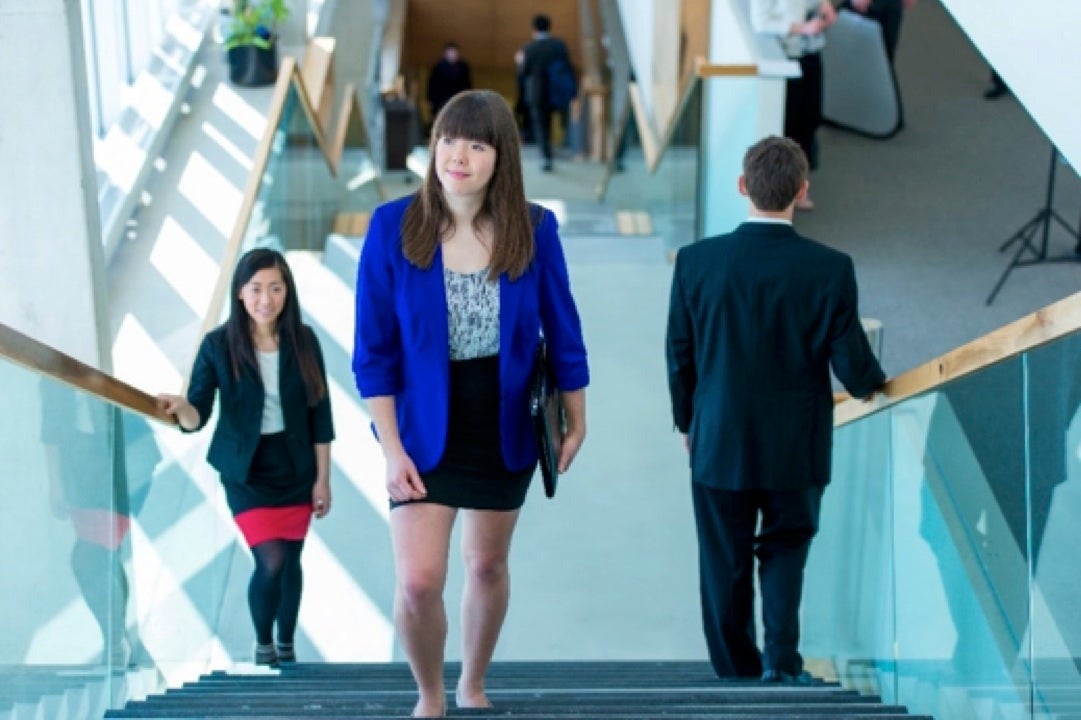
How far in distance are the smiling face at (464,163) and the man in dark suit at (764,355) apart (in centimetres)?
82

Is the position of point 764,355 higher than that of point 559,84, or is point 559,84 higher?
point 764,355

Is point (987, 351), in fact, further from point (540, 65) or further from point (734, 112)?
point (540, 65)

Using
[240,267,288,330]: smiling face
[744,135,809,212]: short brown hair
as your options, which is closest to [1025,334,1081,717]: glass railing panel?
[744,135,809,212]: short brown hair

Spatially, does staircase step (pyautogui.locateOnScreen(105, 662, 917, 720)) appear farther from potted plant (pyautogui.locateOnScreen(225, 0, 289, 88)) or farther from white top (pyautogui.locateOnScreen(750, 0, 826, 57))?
potted plant (pyautogui.locateOnScreen(225, 0, 289, 88))

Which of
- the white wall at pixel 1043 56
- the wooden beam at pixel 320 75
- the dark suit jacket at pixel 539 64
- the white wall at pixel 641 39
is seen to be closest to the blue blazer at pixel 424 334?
the white wall at pixel 1043 56

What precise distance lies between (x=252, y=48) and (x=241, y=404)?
658 cm

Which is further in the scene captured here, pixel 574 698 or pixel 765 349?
pixel 765 349

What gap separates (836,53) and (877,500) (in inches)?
222

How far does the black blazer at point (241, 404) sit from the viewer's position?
4602 millimetres

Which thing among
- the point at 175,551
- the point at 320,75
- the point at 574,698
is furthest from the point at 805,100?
the point at 574,698

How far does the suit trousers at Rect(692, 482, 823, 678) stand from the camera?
4.28 m

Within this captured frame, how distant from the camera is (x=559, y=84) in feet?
49.6

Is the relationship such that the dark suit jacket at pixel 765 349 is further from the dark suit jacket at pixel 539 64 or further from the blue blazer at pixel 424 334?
the dark suit jacket at pixel 539 64

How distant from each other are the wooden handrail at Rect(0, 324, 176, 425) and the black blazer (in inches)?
5.5
